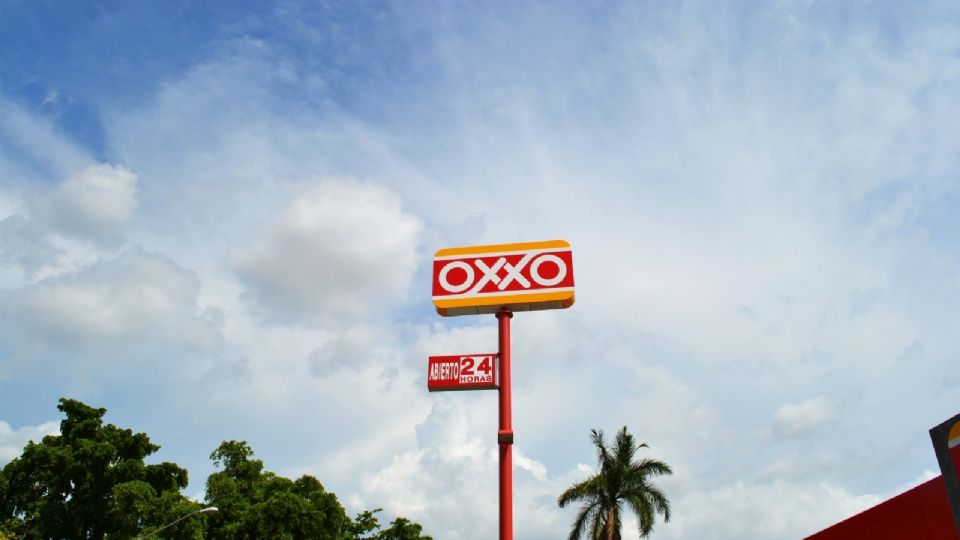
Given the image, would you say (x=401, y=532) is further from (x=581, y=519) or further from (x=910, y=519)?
(x=910, y=519)

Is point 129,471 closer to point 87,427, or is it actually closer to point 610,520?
point 87,427

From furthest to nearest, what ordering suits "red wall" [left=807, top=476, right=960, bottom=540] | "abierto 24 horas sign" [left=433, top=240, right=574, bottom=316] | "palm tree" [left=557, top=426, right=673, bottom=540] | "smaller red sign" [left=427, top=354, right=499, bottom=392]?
"palm tree" [left=557, top=426, right=673, bottom=540], "abierto 24 horas sign" [left=433, top=240, right=574, bottom=316], "smaller red sign" [left=427, top=354, right=499, bottom=392], "red wall" [left=807, top=476, right=960, bottom=540]

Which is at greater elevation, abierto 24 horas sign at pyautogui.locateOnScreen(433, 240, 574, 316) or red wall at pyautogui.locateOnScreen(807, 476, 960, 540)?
abierto 24 horas sign at pyautogui.locateOnScreen(433, 240, 574, 316)

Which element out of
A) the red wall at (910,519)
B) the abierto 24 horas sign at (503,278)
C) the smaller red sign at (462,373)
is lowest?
the red wall at (910,519)

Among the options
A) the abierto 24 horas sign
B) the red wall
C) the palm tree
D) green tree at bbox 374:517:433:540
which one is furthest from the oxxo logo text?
green tree at bbox 374:517:433:540

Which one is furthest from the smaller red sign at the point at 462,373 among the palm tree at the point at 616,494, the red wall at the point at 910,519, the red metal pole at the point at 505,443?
the palm tree at the point at 616,494

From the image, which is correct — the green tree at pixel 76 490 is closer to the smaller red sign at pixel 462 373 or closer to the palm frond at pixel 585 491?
the palm frond at pixel 585 491

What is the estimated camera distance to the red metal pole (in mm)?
9134

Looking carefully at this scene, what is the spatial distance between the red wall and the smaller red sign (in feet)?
19.9

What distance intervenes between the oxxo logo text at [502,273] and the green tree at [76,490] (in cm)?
2759

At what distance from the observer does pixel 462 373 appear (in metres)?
9.99

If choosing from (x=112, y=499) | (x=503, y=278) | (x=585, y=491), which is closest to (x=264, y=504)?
(x=112, y=499)

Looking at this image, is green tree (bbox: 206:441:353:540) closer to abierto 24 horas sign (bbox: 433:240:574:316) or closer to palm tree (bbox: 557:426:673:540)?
palm tree (bbox: 557:426:673:540)

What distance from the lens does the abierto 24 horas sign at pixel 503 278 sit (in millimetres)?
10812
